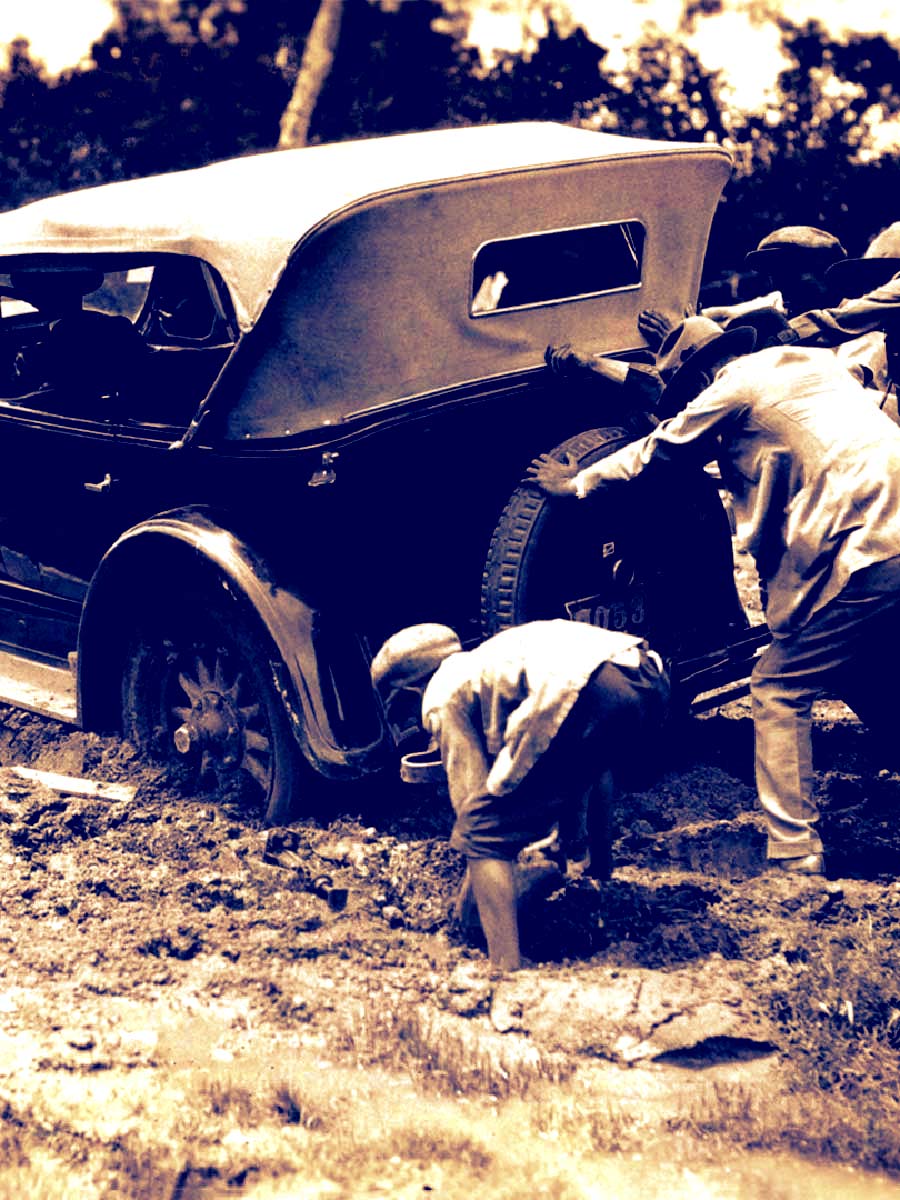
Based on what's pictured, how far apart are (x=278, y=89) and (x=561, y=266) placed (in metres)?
7.94

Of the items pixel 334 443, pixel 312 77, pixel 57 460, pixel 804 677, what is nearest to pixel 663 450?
pixel 804 677

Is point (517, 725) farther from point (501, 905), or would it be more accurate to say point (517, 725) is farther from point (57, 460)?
point (57, 460)

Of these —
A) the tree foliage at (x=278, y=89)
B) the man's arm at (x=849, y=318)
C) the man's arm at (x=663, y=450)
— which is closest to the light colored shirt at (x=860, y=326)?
the man's arm at (x=849, y=318)

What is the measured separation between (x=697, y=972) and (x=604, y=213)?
269 centimetres

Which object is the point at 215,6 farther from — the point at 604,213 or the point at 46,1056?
the point at 46,1056

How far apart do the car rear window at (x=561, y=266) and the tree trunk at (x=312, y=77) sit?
6991 millimetres

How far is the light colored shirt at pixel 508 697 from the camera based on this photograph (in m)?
4.08

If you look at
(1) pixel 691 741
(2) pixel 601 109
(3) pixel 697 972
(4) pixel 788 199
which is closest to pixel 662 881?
(3) pixel 697 972

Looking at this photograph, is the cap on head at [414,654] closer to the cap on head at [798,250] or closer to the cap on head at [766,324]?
the cap on head at [766,324]

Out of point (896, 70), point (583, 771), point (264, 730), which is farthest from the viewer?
point (896, 70)

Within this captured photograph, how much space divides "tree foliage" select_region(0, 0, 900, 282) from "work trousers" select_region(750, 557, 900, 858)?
20.0 feet

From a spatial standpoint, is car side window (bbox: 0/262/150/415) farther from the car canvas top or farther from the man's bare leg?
the man's bare leg

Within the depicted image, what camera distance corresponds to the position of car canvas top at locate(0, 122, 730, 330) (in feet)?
15.5

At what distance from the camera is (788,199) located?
394 inches
